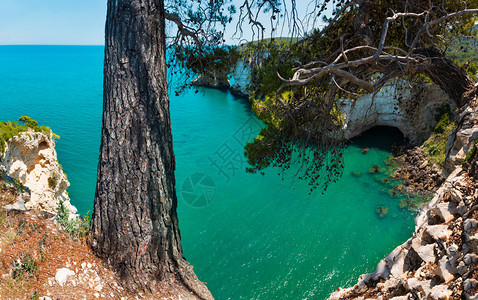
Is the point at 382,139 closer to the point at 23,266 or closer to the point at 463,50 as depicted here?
the point at 463,50

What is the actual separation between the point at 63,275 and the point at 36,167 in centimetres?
522

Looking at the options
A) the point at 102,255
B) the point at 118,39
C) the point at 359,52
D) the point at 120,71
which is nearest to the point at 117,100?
the point at 120,71

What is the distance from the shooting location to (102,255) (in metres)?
3.45

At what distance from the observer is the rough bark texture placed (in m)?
3.22

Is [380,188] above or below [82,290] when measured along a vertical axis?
below

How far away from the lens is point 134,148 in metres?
3.27

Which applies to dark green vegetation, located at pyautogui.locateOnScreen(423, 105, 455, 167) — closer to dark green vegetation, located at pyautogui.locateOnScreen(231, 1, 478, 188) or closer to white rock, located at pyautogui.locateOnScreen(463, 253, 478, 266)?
dark green vegetation, located at pyautogui.locateOnScreen(231, 1, 478, 188)

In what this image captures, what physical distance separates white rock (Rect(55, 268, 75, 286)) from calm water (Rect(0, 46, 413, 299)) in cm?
516

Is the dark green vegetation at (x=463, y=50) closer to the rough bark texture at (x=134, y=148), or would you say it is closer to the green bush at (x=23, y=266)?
the rough bark texture at (x=134, y=148)

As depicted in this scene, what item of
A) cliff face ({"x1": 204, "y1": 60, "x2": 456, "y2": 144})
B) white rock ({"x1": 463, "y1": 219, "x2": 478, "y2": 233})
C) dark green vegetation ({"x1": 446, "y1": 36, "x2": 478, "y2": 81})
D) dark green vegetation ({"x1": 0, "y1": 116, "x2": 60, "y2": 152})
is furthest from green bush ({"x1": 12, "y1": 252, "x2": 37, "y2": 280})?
cliff face ({"x1": 204, "y1": 60, "x2": 456, "y2": 144})

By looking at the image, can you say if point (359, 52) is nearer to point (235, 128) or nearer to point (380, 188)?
point (380, 188)

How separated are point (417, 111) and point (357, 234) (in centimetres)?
957

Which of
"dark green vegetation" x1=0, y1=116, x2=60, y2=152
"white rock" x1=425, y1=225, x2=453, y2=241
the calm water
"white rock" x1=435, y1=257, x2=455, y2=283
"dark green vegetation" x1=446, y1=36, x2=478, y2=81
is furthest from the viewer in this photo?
the calm water

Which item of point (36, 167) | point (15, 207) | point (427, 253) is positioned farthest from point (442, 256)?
point (36, 167)
